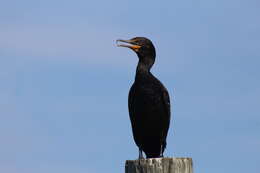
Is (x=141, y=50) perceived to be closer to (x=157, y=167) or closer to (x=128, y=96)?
(x=128, y=96)

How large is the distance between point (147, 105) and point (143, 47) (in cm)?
90

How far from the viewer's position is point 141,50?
343 inches

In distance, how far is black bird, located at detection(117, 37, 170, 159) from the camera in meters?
8.45

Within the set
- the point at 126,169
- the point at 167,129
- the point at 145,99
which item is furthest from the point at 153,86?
the point at 126,169

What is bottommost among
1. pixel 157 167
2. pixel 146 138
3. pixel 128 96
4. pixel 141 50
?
pixel 157 167

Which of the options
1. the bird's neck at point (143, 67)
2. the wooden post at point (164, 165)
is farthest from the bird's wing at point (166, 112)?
the wooden post at point (164, 165)

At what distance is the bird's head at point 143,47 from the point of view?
8688mm

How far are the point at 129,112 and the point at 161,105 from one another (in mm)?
496

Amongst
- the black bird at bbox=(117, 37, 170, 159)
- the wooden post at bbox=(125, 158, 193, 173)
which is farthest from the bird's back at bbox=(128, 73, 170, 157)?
the wooden post at bbox=(125, 158, 193, 173)

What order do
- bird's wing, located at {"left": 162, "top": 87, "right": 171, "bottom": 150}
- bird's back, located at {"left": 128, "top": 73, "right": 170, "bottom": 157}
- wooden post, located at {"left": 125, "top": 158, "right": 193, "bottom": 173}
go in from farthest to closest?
bird's wing, located at {"left": 162, "top": 87, "right": 171, "bottom": 150}
bird's back, located at {"left": 128, "top": 73, "right": 170, "bottom": 157}
wooden post, located at {"left": 125, "top": 158, "right": 193, "bottom": 173}

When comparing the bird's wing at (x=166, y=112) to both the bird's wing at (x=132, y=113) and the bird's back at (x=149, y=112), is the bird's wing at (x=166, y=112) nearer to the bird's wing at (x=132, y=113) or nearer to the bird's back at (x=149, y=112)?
the bird's back at (x=149, y=112)

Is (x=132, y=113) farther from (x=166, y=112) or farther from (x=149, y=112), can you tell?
(x=166, y=112)

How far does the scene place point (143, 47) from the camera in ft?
28.6

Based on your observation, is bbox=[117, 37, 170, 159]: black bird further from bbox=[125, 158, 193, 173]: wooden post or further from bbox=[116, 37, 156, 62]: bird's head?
bbox=[125, 158, 193, 173]: wooden post
